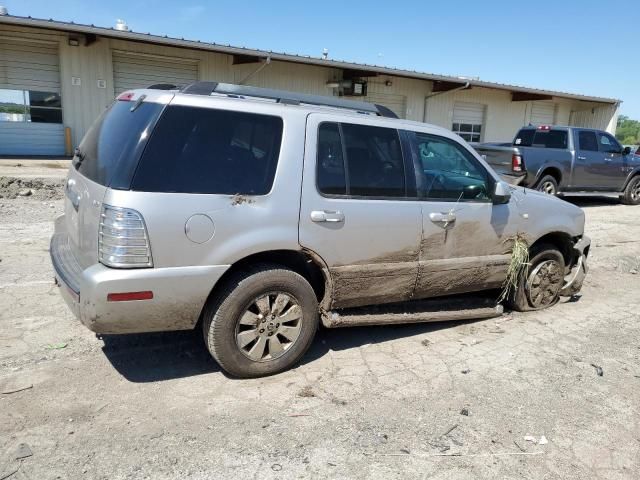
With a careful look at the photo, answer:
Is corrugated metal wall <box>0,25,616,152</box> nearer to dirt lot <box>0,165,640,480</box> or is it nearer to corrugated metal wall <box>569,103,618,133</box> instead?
corrugated metal wall <box>569,103,618,133</box>

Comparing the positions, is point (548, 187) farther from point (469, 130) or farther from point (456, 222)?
point (469, 130)

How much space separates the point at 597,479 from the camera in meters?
2.79

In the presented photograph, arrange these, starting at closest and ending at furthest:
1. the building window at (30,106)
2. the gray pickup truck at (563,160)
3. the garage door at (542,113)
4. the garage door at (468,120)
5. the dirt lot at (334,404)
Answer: the dirt lot at (334,404) < the gray pickup truck at (563,160) < the building window at (30,106) < the garage door at (468,120) < the garage door at (542,113)

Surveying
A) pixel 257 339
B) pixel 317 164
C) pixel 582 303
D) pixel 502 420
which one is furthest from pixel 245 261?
pixel 582 303

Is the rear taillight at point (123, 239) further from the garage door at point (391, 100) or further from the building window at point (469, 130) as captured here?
the building window at point (469, 130)

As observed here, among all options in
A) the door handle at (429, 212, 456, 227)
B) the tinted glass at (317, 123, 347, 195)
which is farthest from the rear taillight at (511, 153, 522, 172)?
the tinted glass at (317, 123, 347, 195)

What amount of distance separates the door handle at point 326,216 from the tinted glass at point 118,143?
124cm

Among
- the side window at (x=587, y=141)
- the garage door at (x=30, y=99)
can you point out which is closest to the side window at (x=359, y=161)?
the side window at (x=587, y=141)

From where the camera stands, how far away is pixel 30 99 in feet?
46.8

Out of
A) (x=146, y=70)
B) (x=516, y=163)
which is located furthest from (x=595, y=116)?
(x=146, y=70)

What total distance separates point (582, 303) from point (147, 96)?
504 cm

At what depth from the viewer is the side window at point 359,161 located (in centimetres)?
374

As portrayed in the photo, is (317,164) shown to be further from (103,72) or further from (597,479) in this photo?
(103,72)

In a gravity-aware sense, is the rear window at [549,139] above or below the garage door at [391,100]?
below
